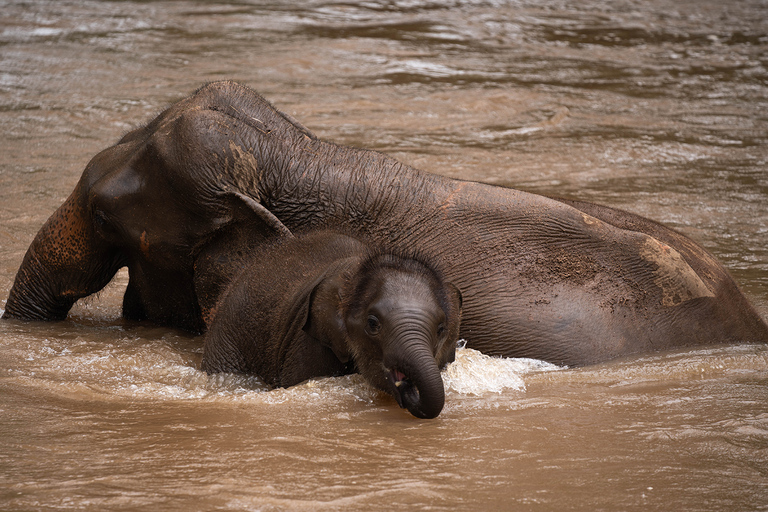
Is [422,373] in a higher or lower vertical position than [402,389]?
higher

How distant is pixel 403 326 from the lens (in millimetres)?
4168

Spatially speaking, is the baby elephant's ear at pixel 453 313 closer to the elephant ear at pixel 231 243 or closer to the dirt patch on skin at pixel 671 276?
the elephant ear at pixel 231 243

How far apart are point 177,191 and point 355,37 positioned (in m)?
11.0

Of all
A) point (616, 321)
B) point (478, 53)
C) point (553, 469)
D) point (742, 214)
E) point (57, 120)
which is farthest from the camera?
point (478, 53)

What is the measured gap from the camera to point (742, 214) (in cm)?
876

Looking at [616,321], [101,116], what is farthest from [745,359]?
[101,116]

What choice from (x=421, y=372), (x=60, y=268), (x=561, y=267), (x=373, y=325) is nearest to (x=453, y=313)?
(x=373, y=325)

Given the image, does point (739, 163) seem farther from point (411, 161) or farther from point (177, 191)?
point (177, 191)

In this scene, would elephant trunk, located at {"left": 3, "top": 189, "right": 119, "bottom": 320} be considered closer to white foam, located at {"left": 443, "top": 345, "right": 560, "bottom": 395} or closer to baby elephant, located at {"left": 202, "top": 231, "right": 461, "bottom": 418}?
baby elephant, located at {"left": 202, "top": 231, "right": 461, "bottom": 418}

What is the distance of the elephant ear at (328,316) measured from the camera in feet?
14.9

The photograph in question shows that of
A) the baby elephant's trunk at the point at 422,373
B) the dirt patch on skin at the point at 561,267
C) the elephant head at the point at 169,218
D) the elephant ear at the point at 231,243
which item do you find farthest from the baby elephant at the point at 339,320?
the dirt patch on skin at the point at 561,267

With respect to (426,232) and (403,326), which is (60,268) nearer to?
(426,232)

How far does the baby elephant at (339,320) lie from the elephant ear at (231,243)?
4.2 inches

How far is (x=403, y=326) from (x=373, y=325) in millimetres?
189
